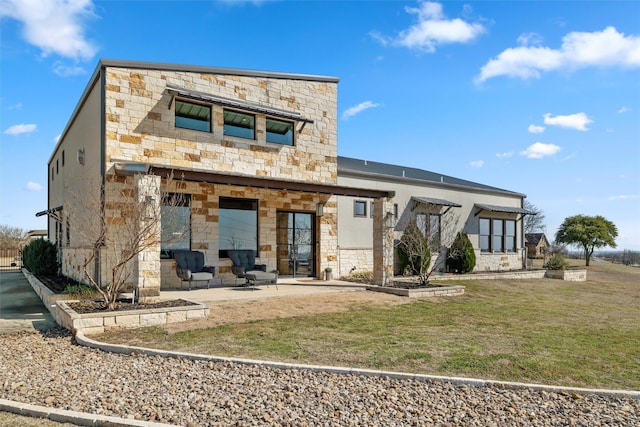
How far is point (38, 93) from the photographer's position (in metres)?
10.4

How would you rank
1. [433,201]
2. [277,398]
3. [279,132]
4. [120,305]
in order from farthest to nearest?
[433,201], [279,132], [120,305], [277,398]

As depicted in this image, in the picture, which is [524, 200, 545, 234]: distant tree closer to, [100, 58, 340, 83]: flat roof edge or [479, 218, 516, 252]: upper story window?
[479, 218, 516, 252]: upper story window

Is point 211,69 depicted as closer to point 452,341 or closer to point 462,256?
point 452,341

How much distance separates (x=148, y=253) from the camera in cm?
879

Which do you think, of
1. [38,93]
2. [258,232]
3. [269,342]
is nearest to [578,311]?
[269,342]

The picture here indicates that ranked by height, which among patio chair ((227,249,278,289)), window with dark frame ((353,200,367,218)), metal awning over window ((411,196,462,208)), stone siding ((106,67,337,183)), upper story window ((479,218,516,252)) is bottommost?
patio chair ((227,249,278,289))

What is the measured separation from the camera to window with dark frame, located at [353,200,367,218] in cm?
1558

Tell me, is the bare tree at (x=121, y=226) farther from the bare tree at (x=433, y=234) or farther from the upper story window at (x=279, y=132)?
the bare tree at (x=433, y=234)

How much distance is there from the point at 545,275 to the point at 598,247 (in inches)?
635

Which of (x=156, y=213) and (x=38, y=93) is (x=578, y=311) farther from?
(x=38, y=93)

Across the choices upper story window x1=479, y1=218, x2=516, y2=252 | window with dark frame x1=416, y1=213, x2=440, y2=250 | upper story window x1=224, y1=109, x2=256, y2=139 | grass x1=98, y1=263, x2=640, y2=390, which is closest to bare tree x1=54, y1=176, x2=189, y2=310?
grass x1=98, y1=263, x2=640, y2=390

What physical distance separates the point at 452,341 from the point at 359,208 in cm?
963

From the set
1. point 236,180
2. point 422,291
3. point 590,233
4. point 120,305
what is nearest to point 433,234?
point 422,291

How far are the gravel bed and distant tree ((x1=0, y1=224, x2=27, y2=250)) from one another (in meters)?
33.0
